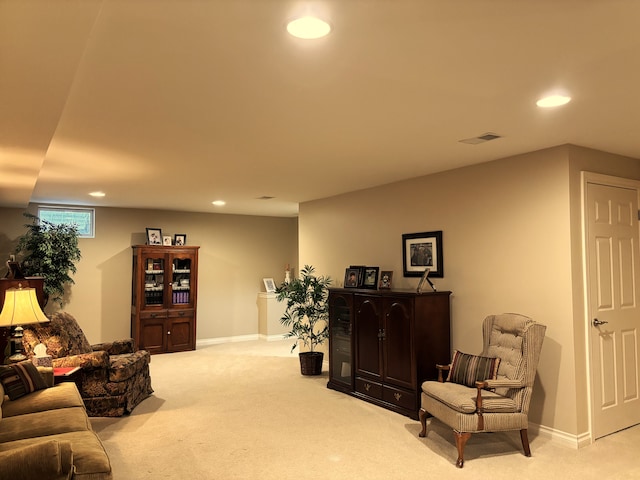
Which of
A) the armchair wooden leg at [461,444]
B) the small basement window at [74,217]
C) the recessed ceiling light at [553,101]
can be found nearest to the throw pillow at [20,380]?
the armchair wooden leg at [461,444]

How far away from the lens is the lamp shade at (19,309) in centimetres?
391

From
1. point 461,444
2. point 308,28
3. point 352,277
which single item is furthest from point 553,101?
point 352,277

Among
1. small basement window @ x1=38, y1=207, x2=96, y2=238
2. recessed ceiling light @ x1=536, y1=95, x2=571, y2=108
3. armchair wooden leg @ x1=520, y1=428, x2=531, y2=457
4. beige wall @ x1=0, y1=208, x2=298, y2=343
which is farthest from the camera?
beige wall @ x1=0, y1=208, x2=298, y2=343

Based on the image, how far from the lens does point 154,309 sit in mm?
7758

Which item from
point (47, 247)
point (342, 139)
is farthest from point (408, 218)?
point (47, 247)

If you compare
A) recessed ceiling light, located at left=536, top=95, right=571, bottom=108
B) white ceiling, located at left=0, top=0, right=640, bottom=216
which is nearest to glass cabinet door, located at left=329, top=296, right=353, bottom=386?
white ceiling, located at left=0, top=0, right=640, bottom=216

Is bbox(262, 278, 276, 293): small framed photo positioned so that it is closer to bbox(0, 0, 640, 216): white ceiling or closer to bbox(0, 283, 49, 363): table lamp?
bbox(0, 0, 640, 216): white ceiling

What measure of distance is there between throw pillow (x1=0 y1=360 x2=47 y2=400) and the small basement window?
170 inches

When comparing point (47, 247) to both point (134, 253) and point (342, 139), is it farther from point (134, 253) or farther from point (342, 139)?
point (342, 139)

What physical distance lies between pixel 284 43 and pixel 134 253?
6.61 m

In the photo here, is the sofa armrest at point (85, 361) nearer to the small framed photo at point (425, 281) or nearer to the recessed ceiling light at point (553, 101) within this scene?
the small framed photo at point (425, 281)

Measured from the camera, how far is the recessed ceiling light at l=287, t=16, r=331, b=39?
188 cm

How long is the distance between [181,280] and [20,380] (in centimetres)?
459

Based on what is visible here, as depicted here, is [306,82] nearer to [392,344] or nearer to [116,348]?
[392,344]
